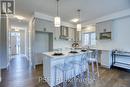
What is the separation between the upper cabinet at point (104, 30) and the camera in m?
5.03

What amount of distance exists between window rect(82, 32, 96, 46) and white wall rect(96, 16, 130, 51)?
4.08ft

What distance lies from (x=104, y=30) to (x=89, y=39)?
166 cm

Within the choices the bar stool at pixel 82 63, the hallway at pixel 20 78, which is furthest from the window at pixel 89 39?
the hallway at pixel 20 78

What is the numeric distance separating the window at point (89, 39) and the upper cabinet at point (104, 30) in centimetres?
83

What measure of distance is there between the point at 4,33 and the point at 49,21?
250 centimetres

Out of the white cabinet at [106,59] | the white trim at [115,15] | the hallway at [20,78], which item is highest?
the white trim at [115,15]

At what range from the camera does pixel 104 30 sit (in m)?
5.23

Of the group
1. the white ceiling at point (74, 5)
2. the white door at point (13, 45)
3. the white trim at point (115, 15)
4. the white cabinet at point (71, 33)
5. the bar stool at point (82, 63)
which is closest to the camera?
the bar stool at point (82, 63)

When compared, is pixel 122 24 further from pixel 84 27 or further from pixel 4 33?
pixel 4 33

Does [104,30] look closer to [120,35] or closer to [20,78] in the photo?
[120,35]

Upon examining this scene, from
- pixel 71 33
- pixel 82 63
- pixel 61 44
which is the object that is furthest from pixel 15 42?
pixel 82 63

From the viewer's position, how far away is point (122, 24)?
4.74 metres

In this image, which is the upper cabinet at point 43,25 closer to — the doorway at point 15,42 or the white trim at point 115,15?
the white trim at point 115,15

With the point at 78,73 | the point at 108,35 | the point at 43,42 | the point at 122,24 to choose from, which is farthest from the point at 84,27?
the point at 78,73
